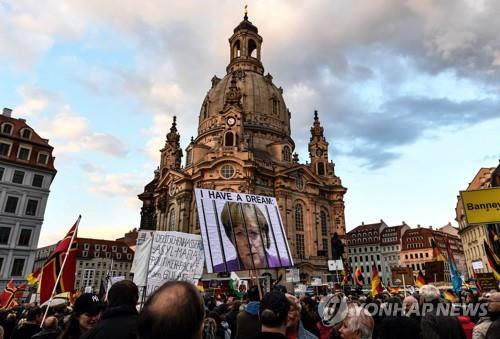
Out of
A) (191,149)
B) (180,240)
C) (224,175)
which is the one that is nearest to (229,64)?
(191,149)

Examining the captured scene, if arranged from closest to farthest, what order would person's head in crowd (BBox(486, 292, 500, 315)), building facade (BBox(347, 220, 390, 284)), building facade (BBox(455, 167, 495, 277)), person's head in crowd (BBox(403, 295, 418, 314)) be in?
1. person's head in crowd (BBox(486, 292, 500, 315))
2. person's head in crowd (BBox(403, 295, 418, 314))
3. building facade (BBox(455, 167, 495, 277))
4. building facade (BBox(347, 220, 390, 284))

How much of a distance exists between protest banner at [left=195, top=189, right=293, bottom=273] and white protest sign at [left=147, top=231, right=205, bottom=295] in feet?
7.76

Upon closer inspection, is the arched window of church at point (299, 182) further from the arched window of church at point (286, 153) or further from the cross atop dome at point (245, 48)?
the cross atop dome at point (245, 48)

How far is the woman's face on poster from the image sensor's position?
9.13m

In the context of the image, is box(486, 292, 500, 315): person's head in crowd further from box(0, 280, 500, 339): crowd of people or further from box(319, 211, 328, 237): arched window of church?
box(319, 211, 328, 237): arched window of church

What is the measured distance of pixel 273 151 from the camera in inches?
2223

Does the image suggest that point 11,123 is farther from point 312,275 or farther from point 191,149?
point 312,275

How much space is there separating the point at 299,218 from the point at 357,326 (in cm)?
4781

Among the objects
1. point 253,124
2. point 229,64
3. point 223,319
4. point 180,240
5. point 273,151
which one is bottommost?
point 223,319

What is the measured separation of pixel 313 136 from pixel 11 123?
48.6 meters

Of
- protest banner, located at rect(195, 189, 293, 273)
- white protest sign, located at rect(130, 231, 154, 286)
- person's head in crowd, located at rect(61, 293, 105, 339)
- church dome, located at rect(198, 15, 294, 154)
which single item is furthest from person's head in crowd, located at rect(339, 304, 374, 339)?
church dome, located at rect(198, 15, 294, 154)

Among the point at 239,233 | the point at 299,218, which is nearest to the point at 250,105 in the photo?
the point at 299,218

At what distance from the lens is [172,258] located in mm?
10906

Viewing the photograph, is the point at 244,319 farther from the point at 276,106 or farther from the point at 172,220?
the point at 276,106
